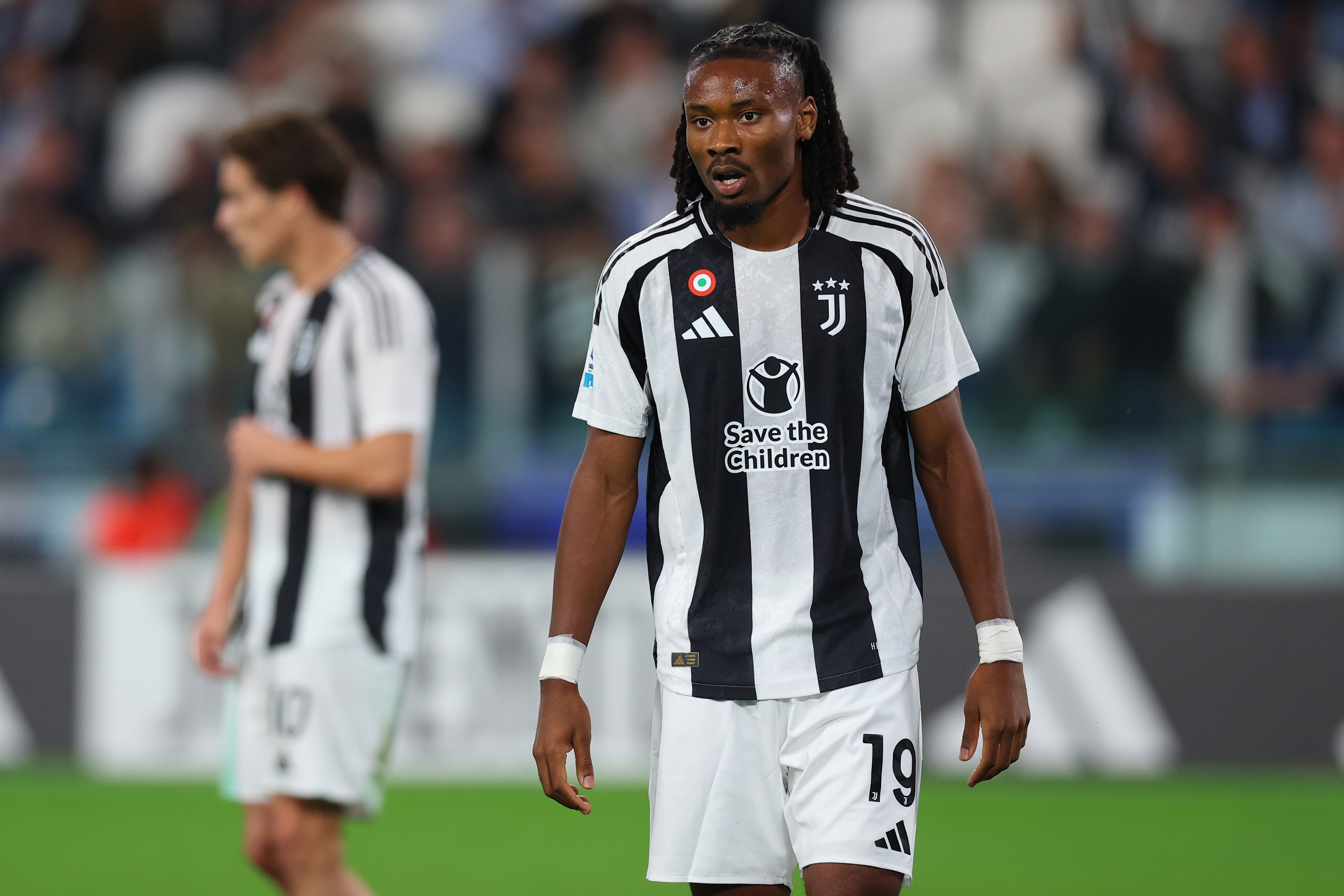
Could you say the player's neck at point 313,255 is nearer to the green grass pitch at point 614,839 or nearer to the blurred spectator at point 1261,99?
the green grass pitch at point 614,839

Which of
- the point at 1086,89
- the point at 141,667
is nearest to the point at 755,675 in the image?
the point at 141,667

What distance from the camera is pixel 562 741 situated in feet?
10.4

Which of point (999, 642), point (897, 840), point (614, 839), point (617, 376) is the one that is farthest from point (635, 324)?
point (614, 839)

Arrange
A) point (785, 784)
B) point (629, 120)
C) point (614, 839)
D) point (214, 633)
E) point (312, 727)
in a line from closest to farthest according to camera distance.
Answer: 1. point (785, 784)
2. point (312, 727)
3. point (214, 633)
4. point (614, 839)
5. point (629, 120)

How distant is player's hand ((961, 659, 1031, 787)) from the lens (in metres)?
3.12

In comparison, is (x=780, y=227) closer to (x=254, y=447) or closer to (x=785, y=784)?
(x=785, y=784)

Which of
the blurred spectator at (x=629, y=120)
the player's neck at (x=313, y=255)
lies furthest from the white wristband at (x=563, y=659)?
the blurred spectator at (x=629, y=120)

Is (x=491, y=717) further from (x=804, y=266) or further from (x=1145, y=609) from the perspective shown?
(x=804, y=266)

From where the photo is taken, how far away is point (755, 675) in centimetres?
320

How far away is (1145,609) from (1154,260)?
1617 millimetres

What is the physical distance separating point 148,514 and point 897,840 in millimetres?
6250

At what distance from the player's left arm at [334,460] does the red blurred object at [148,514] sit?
4.52 meters

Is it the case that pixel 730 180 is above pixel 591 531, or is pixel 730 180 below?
above

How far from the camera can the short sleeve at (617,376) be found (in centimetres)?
329
